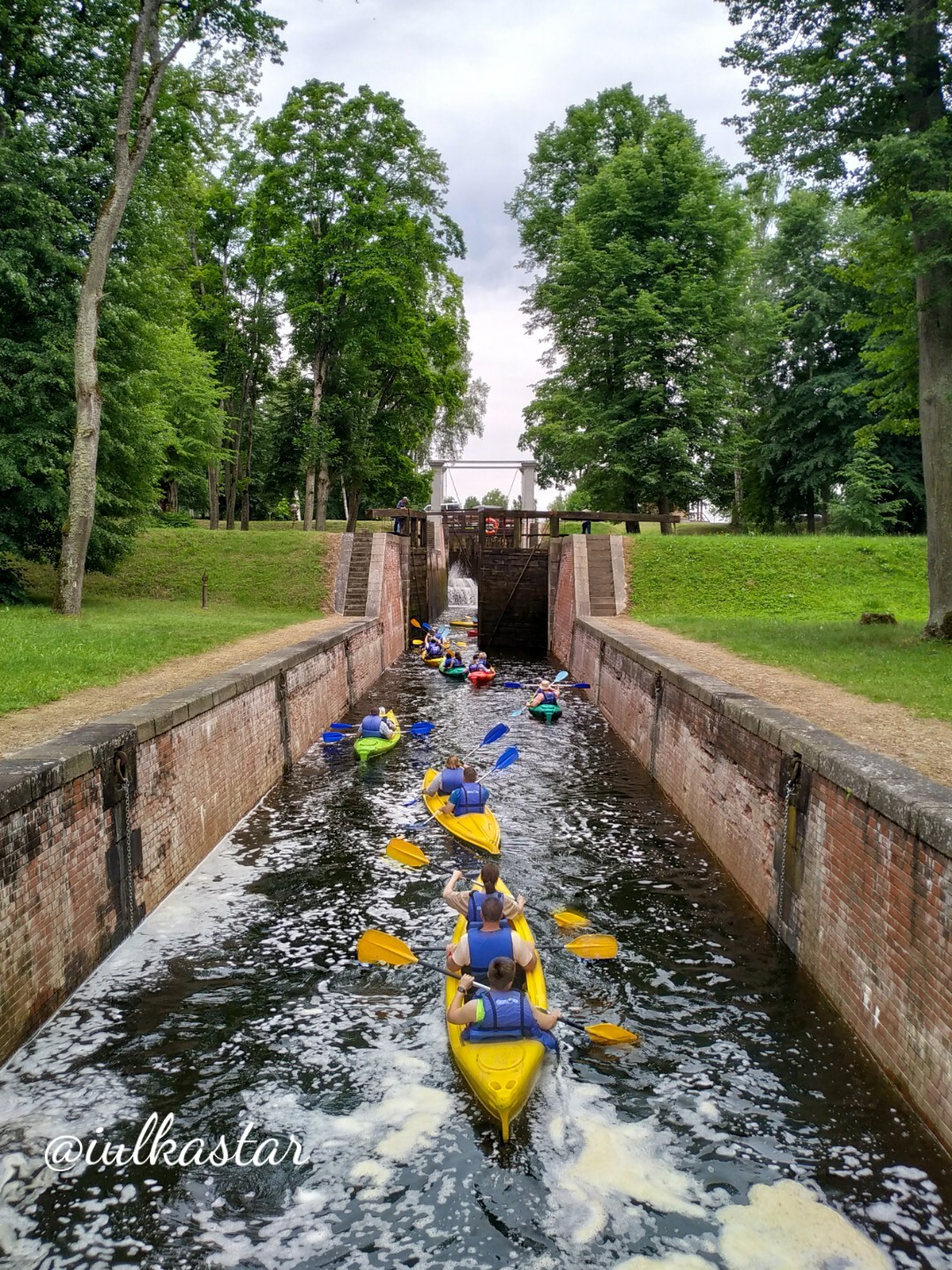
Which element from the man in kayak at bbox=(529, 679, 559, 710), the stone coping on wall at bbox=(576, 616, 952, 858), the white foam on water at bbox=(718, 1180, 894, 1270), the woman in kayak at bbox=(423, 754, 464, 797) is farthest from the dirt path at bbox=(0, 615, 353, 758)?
the stone coping on wall at bbox=(576, 616, 952, 858)

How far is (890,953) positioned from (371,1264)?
3.48 metres

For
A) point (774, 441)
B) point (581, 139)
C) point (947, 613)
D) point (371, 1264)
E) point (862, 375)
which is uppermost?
point (581, 139)

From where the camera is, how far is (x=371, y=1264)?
4.16 meters

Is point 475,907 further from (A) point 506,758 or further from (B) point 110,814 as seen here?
(A) point 506,758

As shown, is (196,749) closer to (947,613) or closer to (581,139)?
(947,613)

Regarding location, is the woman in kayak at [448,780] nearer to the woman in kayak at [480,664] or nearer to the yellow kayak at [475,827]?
the yellow kayak at [475,827]

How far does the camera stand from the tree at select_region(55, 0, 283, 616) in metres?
15.6

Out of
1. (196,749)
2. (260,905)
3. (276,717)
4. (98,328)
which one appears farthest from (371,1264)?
(98,328)

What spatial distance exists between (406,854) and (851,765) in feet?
16.0

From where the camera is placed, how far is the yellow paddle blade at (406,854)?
9320 mm

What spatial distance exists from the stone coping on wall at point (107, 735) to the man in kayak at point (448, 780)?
272 cm

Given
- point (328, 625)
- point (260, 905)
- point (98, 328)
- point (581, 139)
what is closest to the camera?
point (260, 905)

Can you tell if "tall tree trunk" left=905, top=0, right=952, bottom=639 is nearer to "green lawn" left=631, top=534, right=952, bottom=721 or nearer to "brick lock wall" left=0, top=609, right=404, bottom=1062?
"green lawn" left=631, top=534, right=952, bottom=721

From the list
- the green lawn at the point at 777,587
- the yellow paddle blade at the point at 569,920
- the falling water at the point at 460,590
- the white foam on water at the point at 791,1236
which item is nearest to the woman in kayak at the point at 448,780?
the yellow paddle blade at the point at 569,920
